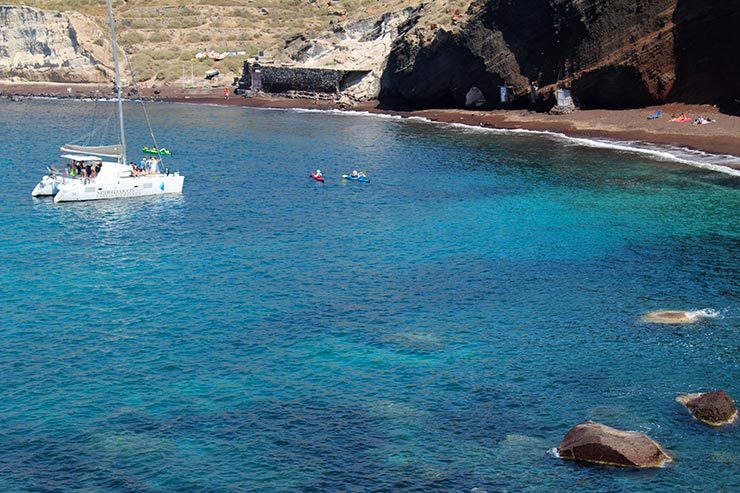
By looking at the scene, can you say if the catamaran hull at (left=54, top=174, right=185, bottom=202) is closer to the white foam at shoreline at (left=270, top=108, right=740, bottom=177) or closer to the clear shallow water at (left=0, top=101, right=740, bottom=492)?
the clear shallow water at (left=0, top=101, right=740, bottom=492)

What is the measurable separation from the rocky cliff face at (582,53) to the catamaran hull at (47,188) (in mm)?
55806

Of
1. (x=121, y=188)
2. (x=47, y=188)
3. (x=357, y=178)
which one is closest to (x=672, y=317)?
(x=357, y=178)

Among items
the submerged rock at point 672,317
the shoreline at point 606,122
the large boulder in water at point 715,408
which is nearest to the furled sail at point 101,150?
the submerged rock at point 672,317

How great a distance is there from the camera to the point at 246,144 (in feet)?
313

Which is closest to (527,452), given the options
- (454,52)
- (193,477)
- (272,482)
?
(272,482)

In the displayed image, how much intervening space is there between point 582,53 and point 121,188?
53121 millimetres

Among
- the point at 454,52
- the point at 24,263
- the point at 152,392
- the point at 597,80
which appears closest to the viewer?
the point at 152,392

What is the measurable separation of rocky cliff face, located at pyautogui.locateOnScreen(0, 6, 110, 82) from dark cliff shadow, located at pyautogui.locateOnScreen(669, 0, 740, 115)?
107883 millimetres

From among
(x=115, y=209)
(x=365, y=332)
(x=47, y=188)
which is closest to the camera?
(x=365, y=332)

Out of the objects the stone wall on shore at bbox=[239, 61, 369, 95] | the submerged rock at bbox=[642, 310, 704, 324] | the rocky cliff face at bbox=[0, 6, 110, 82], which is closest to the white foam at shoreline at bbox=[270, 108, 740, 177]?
the submerged rock at bbox=[642, 310, 704, 324]

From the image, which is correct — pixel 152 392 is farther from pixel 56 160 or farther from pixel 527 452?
pixel 56 160

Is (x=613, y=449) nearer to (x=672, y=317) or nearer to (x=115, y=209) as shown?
(x=672, y=317)

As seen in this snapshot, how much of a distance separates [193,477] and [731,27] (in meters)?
74.2

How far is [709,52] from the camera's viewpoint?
8556cm
